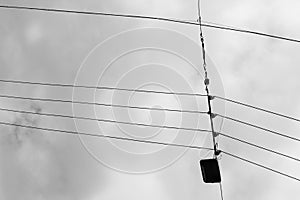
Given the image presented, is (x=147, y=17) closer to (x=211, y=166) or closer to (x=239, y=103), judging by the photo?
(x=239, y=103)

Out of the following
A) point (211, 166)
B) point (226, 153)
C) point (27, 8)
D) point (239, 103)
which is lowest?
point (211, 166)

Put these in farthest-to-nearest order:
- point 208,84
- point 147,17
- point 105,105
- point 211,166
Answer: point 105,105
point 208,84
point 147,17
point 211,166

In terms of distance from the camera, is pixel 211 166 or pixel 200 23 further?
pixel 200 23

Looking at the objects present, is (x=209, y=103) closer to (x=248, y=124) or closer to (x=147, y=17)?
(x=248, y=124)

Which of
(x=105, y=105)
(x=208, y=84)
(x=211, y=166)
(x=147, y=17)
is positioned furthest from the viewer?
(x=105, y=105)

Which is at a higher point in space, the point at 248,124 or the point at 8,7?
the point at 8,7

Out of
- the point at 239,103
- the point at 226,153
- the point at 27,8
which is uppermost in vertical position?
the point at 27,8

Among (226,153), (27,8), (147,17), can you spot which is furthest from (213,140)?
(27,8)

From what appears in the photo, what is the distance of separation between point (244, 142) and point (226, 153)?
731mm

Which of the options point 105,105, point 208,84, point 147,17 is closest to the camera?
point 147,17

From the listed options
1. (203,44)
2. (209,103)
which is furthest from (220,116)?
(203,44)

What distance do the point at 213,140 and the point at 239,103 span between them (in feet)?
5.14

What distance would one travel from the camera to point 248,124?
14852mm

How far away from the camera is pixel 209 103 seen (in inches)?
620
